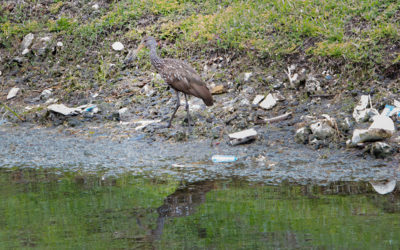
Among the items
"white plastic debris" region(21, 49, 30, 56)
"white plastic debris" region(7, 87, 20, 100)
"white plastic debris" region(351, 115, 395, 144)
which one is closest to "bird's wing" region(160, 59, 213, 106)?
"white plastic debris" region(351, 115, 395, 144)

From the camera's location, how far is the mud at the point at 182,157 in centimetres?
596

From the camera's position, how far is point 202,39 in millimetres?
9523

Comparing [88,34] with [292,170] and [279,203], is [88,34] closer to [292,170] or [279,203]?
[292,170]

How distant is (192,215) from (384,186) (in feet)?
6.17

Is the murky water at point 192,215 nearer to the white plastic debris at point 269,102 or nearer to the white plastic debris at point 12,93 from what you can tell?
the white plastic debris at point 269,102

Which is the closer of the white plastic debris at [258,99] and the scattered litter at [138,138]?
the scattered litter at [138,138]

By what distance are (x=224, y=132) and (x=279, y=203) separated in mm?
2693

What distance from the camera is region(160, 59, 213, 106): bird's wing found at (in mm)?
7895

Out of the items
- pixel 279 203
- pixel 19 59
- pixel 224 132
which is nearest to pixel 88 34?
pixel 19 59

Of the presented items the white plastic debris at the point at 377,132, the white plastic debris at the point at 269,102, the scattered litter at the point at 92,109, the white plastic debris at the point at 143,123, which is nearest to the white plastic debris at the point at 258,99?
the white plastic debris at the point at 269,102

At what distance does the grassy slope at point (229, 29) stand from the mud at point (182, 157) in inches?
65.1

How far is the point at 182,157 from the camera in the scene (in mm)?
6934

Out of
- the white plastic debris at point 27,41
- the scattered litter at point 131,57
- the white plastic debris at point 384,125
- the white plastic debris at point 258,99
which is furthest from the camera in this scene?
the white plastic debris at point 27,41

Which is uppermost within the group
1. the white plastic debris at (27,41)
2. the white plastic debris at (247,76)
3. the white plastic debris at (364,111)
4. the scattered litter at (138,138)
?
the white plastic debris at (27,41)
